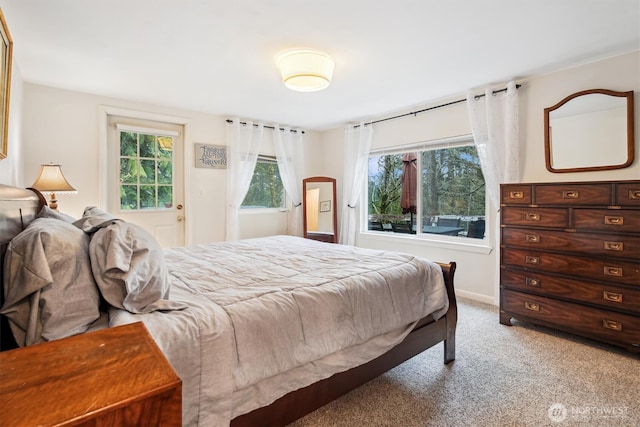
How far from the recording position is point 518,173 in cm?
309

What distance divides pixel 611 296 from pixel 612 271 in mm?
182

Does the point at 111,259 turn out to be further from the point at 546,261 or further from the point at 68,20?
the point at 546,261

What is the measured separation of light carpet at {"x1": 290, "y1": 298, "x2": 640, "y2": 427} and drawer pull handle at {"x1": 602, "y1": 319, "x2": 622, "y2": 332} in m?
0.19

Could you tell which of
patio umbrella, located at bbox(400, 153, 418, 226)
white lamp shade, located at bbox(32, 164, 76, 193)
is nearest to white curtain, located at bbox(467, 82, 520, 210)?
patio umbrella, located at bbox(400, 153, 418, 226)

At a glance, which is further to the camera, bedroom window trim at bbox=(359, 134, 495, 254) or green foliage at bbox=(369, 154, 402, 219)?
green foliage at bbox=(369, 154, 402, 219)

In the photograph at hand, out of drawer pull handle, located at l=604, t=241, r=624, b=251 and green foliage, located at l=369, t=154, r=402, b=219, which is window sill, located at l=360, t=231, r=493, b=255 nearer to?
green foliage, located at l=369, t=154, r=402, b=219

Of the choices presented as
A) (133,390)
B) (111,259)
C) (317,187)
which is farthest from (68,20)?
(317,187)

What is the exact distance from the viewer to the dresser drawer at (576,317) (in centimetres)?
221

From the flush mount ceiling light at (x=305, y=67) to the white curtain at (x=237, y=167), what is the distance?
2.00 m

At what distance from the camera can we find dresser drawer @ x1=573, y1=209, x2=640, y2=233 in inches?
86.1

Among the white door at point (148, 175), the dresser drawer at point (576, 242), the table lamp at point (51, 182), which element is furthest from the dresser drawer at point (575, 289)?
the table lamp at point (51, 182)

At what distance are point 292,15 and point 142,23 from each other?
101 cm

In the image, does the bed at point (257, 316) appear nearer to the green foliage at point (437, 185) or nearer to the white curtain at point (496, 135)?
the white curtain at point (496, 135)

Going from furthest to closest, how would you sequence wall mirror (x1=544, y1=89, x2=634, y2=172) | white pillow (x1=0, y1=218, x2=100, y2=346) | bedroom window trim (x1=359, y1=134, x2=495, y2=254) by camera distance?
bedroom window trim (x1=359, y1=134, x2=495, y2=254) < wall mirror (x1=544, y1=89, x2=634, y2=172) < white pillow (x1=0, y1=218, x2=100, y2=346)
